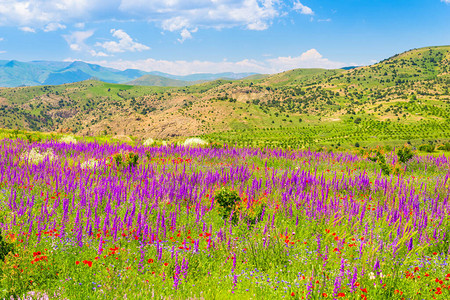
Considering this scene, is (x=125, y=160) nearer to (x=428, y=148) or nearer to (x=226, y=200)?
(x=226, y=200)

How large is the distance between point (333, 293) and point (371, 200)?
5384 mm

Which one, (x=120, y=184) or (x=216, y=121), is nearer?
(x=120, y=184)

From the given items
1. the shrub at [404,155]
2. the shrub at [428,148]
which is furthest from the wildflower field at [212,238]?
the shrub at [428,148]

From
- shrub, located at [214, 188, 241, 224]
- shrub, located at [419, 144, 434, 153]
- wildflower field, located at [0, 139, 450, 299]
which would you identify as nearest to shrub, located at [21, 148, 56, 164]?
wildflower field, located at [0, 139, 450, 299]

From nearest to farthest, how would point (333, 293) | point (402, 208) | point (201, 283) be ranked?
1. point (333, 293)
2. point (201, 283)
3. point (402, 208)

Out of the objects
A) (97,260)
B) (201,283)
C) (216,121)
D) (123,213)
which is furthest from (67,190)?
(216,121)

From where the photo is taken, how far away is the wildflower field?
4098mm

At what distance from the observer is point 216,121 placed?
14825cm

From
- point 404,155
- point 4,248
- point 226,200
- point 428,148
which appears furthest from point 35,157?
point 428,148

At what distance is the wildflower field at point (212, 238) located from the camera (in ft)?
13.4

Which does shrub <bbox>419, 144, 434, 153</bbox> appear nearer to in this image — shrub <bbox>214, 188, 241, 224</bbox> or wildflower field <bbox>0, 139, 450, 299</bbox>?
wildflower field <bbox>0, 139, 450, 299</bbox>

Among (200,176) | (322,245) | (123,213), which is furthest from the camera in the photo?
(200,176)

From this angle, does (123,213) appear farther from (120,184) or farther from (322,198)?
(322,198)

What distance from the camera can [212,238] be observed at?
18.3 ft
